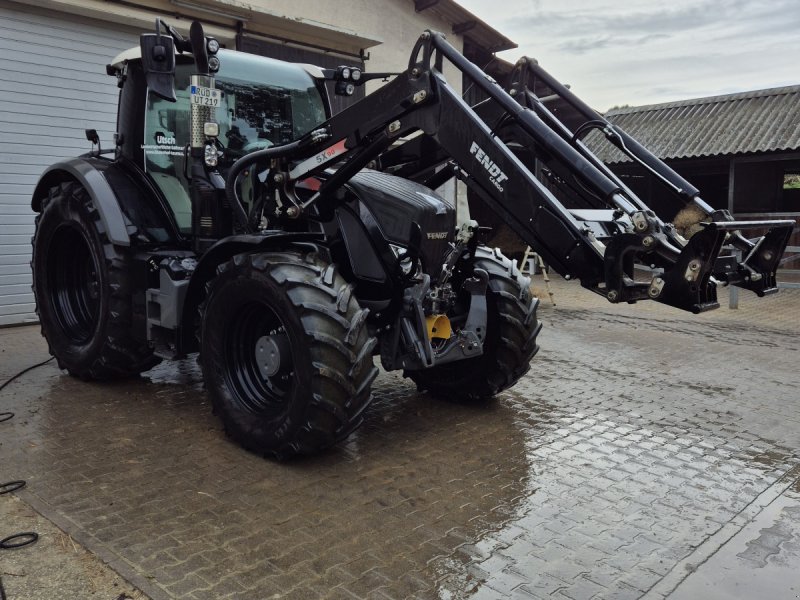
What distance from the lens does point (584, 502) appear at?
157 inches

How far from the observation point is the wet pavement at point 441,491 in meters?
3.20

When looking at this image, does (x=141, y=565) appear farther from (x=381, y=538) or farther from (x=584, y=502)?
(x=584, y=502)

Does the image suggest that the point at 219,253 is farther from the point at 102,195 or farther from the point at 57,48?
the point at 57,48

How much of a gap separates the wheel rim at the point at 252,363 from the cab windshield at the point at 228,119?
1.42 meters

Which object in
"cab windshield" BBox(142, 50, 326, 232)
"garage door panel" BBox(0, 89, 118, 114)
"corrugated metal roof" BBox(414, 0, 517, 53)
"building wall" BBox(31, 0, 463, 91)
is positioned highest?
"corrugated metal roof" BBox(414, 0, 517, 53)

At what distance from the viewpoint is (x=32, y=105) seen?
8930mm

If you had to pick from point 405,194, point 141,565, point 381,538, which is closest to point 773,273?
point 405,194

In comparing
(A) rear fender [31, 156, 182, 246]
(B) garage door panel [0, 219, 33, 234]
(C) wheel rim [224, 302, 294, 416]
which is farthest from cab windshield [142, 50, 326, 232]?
(B) garage door panel [0, 219, 33, 234]

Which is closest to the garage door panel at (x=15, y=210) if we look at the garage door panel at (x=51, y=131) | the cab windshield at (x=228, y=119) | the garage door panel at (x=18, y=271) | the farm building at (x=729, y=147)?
the garage door panel at (x=18, y=271)

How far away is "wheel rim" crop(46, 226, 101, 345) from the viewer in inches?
253

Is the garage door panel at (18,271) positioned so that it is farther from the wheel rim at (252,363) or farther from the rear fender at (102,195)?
the wheel rim at (252,363)

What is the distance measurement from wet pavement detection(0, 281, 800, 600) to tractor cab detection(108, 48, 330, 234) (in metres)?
1.84

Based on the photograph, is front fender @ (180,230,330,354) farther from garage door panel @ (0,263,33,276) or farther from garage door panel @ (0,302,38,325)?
garage door panel @ (0,302,38,325)

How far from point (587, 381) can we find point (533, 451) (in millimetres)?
2145
